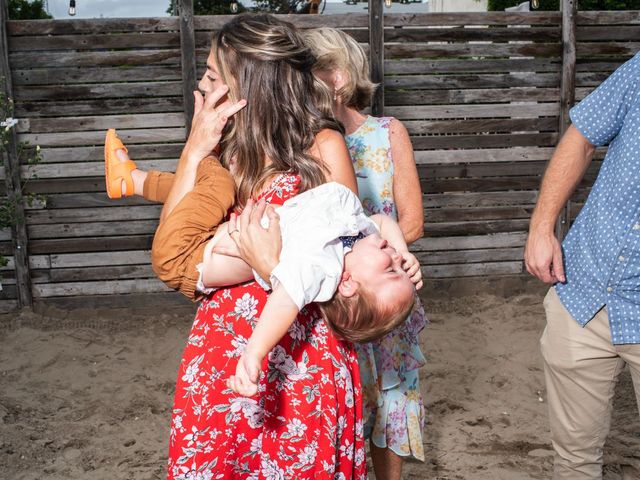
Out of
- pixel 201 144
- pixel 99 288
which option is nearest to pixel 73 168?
pixel 99 288

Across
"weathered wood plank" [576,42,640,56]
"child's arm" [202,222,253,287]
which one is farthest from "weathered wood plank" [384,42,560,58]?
"child's arm" [202,222,253,287]

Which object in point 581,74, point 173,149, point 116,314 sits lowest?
point 116,314

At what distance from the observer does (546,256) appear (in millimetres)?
2494

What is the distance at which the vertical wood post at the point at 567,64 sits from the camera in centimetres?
583

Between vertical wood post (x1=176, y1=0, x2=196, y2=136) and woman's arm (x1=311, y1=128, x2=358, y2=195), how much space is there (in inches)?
143

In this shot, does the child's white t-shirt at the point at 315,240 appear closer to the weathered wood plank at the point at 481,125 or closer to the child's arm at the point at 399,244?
the child's arm at the point at 399,244

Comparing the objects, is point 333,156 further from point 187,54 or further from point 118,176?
point 187,54

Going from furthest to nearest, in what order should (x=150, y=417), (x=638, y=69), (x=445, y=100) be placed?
(x=445, y=100) → (x=150, y=417) → (x=638, y=69)

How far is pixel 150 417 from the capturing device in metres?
4.14

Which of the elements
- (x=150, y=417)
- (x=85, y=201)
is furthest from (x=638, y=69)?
(x=85, y=201)

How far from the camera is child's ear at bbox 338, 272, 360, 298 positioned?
1.67m

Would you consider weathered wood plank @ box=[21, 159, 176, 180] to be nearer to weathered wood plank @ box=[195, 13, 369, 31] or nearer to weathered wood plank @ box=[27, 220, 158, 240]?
weathered wood plank @ box=[27, 220, 158, 240]

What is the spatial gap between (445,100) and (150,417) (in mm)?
3188

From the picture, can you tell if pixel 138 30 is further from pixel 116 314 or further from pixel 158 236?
pixel 158 236
